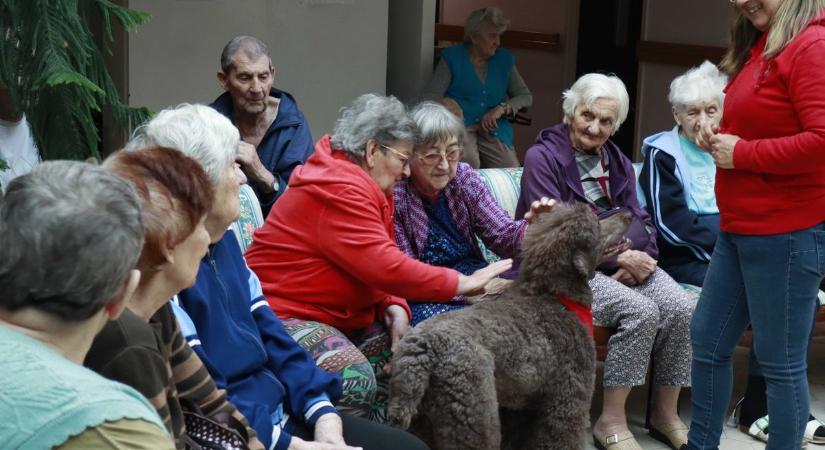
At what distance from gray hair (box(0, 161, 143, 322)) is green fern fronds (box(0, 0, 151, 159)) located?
32.0 inches

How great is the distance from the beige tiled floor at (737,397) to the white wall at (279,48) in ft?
7.80

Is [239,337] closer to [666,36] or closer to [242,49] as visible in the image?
Result: [242,49]

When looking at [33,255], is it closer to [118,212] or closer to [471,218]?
[118,212]

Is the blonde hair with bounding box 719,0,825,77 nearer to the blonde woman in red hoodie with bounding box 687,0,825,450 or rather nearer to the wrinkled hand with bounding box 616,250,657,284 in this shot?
the blonde woman in red hoodie with bounding box 687,0,825,450

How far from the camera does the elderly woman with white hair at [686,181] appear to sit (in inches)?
179

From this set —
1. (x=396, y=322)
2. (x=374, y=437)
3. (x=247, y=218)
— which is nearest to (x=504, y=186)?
(x=247, y=218)

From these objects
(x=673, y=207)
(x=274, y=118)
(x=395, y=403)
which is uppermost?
(x=274, y=118)

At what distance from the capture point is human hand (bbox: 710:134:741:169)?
3.26 metres

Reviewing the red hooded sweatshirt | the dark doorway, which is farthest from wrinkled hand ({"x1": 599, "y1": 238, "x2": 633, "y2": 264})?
the dark doorway

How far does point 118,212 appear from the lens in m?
1.53

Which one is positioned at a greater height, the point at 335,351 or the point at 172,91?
the point at 172,91

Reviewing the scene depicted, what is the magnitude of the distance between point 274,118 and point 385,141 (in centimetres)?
127

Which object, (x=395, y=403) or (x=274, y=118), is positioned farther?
(x=274, y=118)

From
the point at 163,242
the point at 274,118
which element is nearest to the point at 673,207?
the point at 274,118
